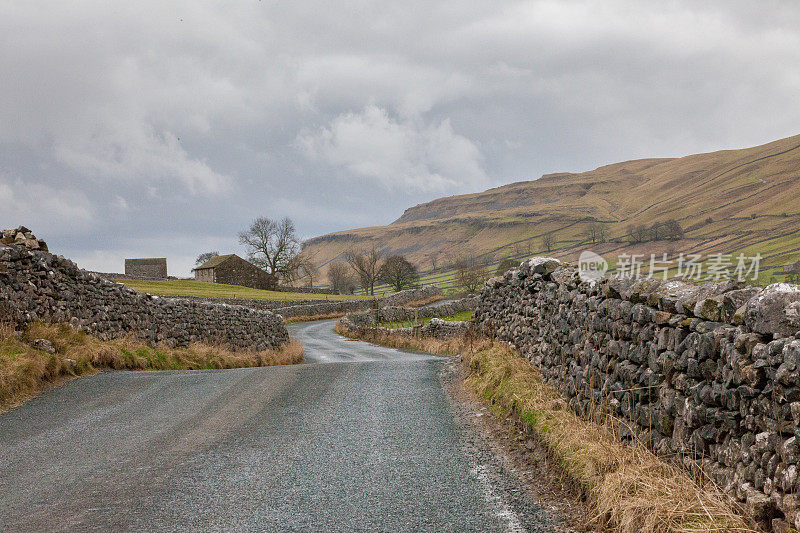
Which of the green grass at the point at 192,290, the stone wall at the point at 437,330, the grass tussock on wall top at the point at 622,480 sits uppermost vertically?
the green grass at the point at 192,290

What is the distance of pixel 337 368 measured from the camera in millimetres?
15836

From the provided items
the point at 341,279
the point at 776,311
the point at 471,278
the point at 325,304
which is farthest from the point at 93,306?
the point at 341,279

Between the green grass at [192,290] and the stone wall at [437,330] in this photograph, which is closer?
the stone wall at [437,330]

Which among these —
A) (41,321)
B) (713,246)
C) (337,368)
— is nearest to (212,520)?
(337,368)

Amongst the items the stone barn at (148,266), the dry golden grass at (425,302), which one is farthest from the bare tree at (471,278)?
the stone barn at (148,266)

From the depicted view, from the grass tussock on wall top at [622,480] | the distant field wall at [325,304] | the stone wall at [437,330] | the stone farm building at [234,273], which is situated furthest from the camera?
the stone farm building at [234,273]

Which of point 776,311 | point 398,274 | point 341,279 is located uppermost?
point 341,279

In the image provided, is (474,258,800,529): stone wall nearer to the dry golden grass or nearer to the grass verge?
the grass verge

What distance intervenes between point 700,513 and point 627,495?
70cm

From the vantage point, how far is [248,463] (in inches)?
280

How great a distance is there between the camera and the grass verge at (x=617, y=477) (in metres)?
4.22

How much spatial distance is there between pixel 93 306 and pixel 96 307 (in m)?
0.12

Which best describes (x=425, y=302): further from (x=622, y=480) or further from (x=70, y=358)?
(x=622, y=480)

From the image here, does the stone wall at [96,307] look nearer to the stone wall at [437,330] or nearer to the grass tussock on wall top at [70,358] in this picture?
the grass tussock on wall top at [70,358]
